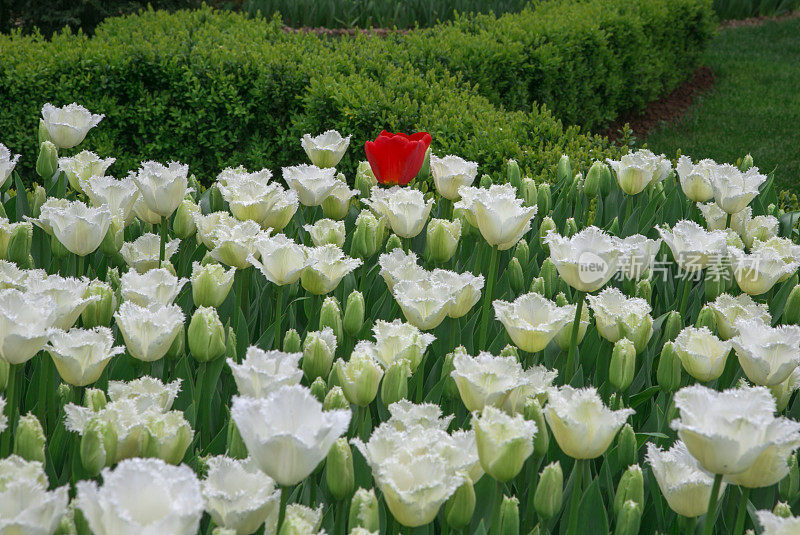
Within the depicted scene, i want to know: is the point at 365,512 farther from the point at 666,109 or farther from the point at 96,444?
the point at 666,109

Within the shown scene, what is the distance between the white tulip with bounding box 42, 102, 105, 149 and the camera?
2824 mm

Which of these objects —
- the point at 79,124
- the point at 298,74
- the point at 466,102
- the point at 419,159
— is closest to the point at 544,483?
the point at 419,159

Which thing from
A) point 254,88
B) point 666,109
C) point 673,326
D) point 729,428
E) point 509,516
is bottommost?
point 666,109

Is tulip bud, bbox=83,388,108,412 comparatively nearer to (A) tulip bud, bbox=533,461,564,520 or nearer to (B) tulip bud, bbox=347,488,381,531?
(B) tulip bud, bbox=347,488,381,531

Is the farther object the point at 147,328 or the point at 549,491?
the point at 147,328

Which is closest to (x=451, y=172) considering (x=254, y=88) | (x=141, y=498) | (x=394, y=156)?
(x=394, y=156)

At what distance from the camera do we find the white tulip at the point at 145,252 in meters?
2.37

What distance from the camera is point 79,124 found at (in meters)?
2.86

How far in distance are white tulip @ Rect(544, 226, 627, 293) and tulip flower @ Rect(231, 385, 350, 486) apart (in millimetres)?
853

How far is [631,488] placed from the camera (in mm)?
1483

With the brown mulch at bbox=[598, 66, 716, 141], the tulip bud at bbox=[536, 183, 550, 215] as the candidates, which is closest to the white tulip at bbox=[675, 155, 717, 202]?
the tulip bud at bbox=[536, 183, 550, 215]

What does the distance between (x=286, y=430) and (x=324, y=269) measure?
35.4 inches

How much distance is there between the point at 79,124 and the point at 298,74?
252 centimetres

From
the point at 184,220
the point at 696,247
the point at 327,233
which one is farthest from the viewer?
the point at 184,220
